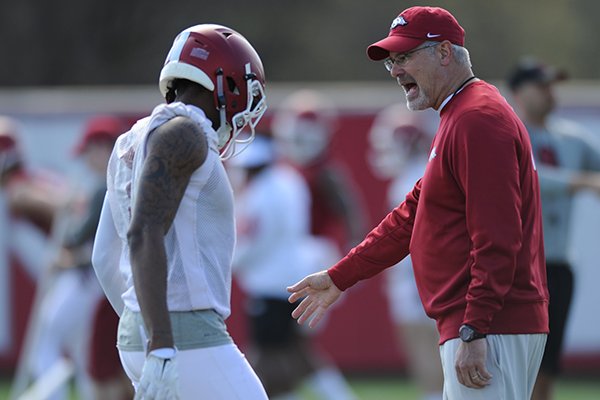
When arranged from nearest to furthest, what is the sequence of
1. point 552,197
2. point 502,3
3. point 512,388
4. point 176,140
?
1. point 176,140
2. point 512,388
3. point 552,197
4. point 502,3

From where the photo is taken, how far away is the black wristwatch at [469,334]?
4.46 metres

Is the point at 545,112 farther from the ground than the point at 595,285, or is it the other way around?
the point at 545,112

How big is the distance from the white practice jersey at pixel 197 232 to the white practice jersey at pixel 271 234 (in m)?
4.52

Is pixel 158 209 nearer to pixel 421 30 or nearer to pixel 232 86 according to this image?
pixel 232 86

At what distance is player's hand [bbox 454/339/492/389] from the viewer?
449 centimetres

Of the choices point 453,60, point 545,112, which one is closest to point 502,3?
point 545,112

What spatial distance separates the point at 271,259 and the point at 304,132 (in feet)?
6.65

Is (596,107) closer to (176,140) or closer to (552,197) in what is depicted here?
(552,197)

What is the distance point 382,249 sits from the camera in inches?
200

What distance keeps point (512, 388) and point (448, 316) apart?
1.07 feet

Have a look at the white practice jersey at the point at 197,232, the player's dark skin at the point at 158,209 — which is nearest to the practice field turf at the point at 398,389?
→ the white practice jersey at the point at 197,232

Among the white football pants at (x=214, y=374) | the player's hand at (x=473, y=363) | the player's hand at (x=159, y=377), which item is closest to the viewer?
the player's hand at (x=159, y=377)

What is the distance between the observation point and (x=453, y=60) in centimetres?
482

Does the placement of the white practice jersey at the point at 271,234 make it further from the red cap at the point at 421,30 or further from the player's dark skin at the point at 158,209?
the player's dark skin at the point at 158,209
